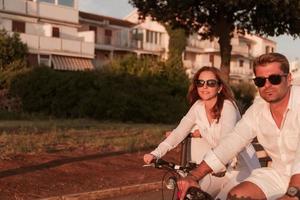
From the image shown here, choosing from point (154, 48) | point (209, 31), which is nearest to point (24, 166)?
point (209, 31)

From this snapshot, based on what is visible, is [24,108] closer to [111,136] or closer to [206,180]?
[111,136]

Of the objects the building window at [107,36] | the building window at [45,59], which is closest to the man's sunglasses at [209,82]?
the building window at [45,59]

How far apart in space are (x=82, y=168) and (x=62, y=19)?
129ft

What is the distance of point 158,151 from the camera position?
4.83 meters

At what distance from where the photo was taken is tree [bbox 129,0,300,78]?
805 inches

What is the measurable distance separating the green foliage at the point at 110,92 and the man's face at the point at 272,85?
23.9 metres

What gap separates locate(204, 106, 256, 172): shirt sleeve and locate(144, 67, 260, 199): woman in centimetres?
78

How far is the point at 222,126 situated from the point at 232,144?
3.30ft

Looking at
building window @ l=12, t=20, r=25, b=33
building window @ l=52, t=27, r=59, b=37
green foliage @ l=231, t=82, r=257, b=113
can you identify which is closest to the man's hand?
green foliage @ l=231, t=82, r=257, b=113

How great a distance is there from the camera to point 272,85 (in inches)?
151

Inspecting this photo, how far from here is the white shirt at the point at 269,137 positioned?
12.6 ft

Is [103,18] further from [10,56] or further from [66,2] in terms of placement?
[10,56]

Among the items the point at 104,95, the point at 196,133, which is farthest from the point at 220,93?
the point at 104,95

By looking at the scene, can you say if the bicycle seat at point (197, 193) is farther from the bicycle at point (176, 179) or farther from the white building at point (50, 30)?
the white building at point (50, 30)
